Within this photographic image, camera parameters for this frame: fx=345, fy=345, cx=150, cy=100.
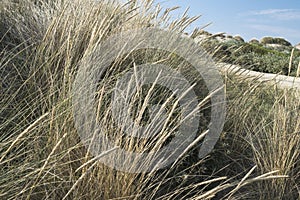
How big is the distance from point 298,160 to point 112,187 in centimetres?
130

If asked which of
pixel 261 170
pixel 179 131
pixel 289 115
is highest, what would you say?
pixel 289 115

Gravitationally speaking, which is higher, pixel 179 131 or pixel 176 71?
pixel 176 71

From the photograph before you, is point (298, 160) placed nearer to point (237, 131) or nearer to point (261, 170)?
point (261, 170)

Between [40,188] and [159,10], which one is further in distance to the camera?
[159,10]

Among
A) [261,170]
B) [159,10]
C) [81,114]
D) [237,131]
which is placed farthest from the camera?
[159,10]

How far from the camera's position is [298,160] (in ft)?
7.23

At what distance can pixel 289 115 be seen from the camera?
7.91ft

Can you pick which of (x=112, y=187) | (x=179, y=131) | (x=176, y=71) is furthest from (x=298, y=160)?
(x=112, y=187)

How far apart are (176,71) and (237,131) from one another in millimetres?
631

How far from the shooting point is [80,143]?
153 centimetres

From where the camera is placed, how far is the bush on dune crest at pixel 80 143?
4.87ft

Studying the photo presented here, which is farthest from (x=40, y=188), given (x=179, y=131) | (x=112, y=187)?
(x=179, y=131)

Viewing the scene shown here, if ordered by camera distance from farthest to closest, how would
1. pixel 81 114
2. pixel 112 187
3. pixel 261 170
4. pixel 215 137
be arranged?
pixel 215 137
pixel 261 170
pixel 81 114
pixel 112 187

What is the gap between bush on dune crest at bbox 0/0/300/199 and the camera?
1.48 m
